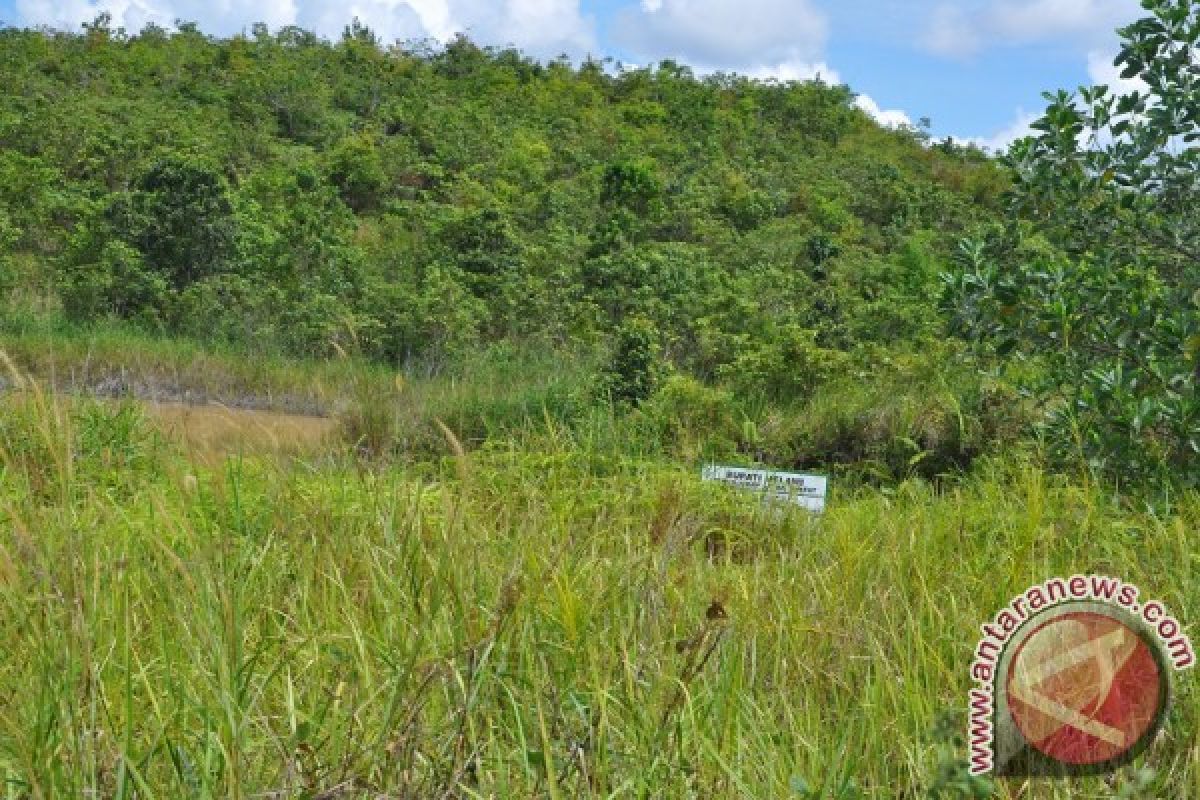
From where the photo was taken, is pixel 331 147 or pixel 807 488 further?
pixel 331 147

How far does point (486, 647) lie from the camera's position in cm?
176

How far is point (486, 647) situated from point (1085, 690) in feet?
3.13

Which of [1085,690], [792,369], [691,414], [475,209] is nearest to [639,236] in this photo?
[475,209]

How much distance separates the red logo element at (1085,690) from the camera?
1.87 m

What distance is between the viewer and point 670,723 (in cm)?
188

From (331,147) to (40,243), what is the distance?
19.7 ft

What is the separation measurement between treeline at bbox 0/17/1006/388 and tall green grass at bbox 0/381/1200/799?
3964 millimetres

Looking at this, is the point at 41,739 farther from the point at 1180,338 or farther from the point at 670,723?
the point at 1180,338

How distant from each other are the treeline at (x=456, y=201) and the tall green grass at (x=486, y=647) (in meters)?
3.96

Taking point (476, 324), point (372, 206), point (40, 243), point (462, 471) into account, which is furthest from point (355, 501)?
point (372, 206)

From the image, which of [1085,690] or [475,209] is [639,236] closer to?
[475,209]

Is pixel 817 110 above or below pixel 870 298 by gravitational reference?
above

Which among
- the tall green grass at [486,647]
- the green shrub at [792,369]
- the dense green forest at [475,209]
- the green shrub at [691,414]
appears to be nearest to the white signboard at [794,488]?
the tall green grass at [486,647]

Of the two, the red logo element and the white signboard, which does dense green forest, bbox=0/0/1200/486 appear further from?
the red logo element
